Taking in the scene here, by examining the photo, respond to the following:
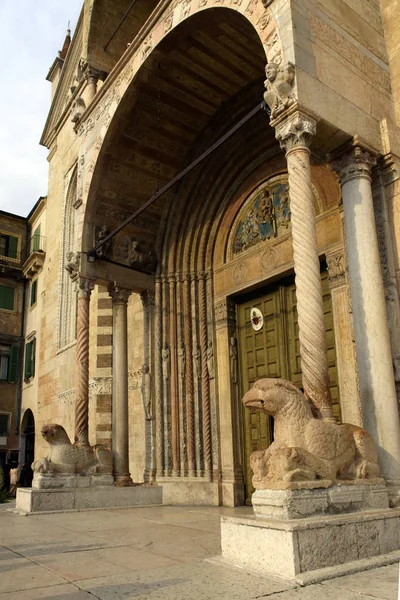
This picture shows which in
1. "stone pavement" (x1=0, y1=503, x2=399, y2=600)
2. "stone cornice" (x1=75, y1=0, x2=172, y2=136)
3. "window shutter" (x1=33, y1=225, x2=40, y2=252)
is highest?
"window shutter" (x1=33, y1=225, x2=40, y2=252)

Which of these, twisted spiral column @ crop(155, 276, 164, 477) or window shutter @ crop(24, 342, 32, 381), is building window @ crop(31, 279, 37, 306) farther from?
twisted spiral column @ crop(155, 276, 164, 477)

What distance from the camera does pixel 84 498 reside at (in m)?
8.87

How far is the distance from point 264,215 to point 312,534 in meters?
7.00

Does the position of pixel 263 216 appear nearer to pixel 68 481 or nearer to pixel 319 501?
pixel 68 481

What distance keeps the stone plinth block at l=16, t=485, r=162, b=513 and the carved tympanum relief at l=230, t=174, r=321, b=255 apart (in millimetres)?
4894

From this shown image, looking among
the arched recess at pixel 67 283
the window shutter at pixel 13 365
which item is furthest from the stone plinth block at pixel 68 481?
the window shutter at pixel 13 365

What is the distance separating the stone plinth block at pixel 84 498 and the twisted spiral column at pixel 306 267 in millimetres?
5052

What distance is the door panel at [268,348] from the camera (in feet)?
30.3

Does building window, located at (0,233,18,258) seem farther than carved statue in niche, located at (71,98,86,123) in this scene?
Yes

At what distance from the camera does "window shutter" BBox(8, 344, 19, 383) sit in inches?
899

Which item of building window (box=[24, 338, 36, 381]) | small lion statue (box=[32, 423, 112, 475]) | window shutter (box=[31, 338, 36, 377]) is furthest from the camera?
building window (box=[24, 338, 36, 381])

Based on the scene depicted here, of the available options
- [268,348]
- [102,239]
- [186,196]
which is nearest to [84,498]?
[268,348]

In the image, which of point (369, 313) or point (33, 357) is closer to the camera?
point (369, 313)

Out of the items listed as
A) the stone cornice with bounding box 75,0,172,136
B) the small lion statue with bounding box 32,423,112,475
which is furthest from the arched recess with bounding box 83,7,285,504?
the small lion statue with bounding box 32,423,112,475
